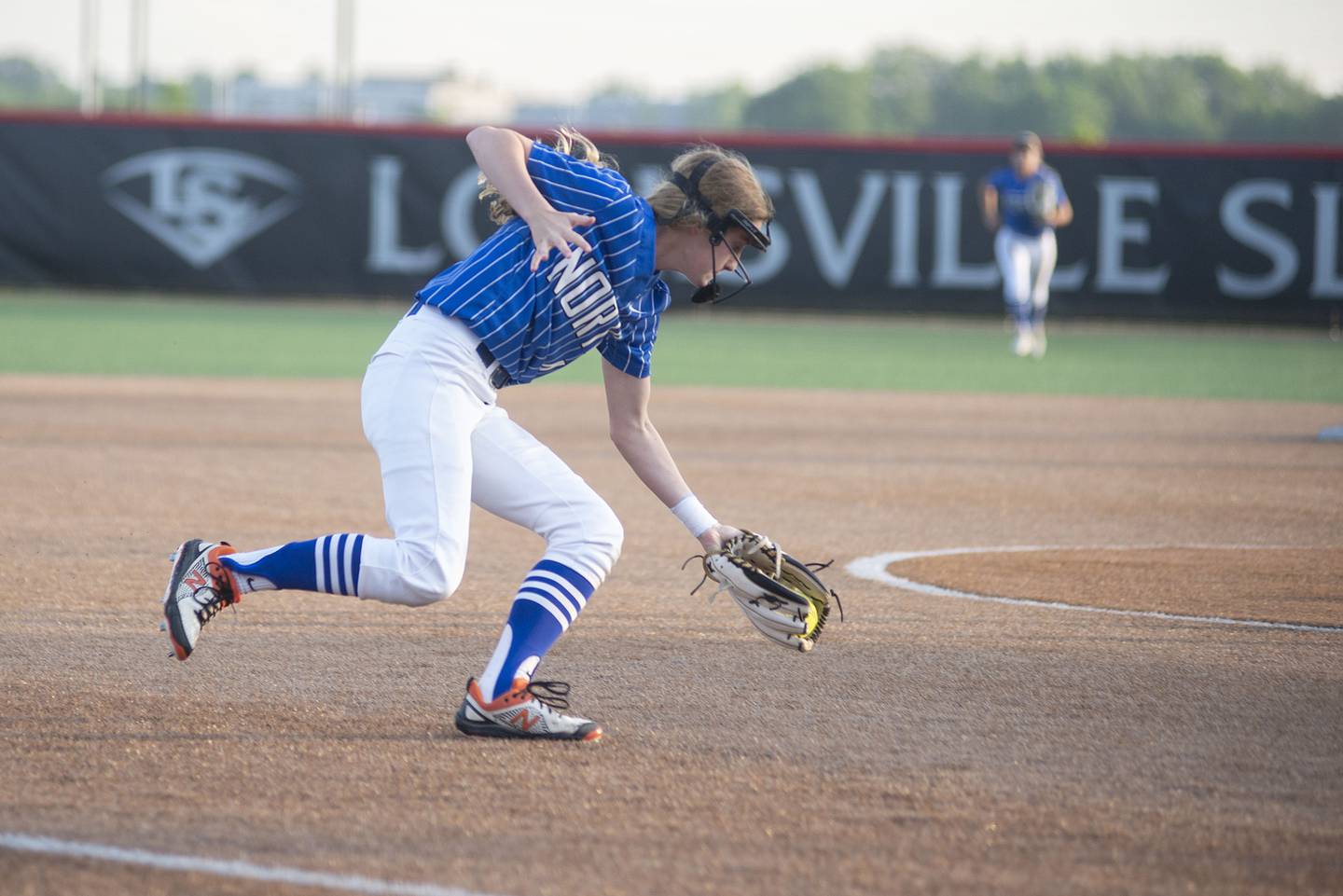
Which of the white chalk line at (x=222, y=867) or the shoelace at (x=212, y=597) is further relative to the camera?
the shoelace at (x=212, y=597)

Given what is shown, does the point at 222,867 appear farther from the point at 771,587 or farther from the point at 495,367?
the point at 771,587

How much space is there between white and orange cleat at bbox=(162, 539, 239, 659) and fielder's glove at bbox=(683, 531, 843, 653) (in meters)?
1.30

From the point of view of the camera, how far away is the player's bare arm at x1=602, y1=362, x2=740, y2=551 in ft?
15.2

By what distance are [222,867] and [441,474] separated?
123cm

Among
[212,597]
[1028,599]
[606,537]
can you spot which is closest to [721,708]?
[606,537]

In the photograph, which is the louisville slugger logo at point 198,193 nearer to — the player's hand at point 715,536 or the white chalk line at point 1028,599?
the white chalk line at point 1028,599

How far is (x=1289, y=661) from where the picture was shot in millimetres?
5367

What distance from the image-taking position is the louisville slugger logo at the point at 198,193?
2362 centimetres

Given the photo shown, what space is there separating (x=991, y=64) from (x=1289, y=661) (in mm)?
72861

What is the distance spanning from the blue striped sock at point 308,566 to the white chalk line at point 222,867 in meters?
1.01

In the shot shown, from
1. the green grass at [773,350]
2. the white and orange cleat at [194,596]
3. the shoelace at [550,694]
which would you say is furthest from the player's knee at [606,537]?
the green grass at [773,350]

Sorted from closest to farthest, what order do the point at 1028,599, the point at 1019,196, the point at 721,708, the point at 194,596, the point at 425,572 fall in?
the point at 425,572, the point at 194,596, the point at 721,708, the point at 1028,599, the point at 1019,196

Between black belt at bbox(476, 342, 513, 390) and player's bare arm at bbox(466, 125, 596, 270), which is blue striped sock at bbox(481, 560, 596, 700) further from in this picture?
player's bare arm at bbox(466, 125, 596, 270)

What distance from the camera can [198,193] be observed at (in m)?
23.6
